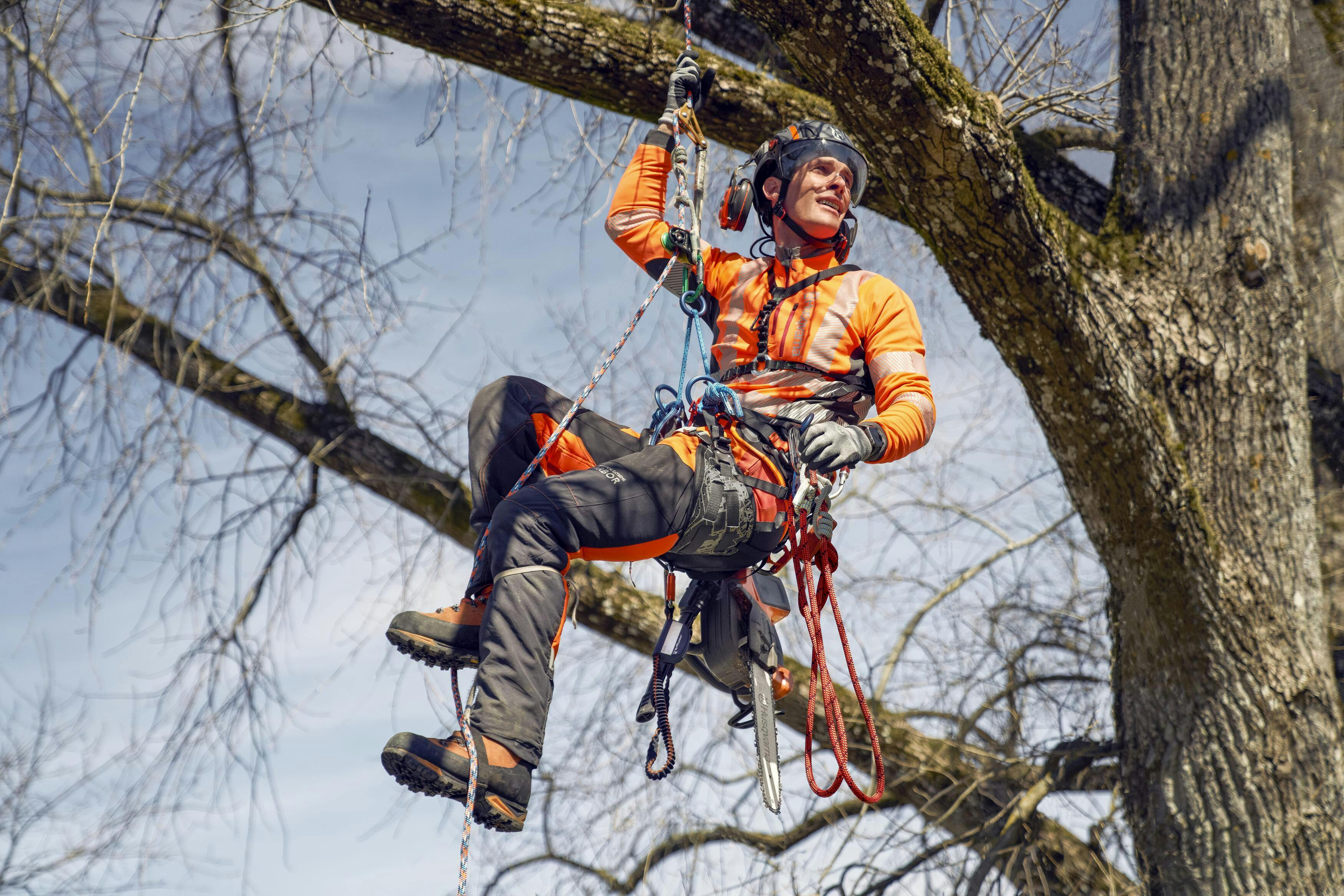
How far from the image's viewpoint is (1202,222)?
430 cm

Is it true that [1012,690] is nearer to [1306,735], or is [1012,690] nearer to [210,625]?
[1306,735]

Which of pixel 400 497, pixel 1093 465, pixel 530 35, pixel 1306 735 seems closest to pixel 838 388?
pixel 1093 465

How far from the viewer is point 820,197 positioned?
320cm

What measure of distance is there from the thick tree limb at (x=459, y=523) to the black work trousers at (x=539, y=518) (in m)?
2.34

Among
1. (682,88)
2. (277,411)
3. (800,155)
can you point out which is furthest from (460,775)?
(277,411)

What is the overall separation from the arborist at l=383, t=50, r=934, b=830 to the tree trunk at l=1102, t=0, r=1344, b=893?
137 cm

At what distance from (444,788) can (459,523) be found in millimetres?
3101

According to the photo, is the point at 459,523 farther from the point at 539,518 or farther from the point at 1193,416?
the point at 1193,416

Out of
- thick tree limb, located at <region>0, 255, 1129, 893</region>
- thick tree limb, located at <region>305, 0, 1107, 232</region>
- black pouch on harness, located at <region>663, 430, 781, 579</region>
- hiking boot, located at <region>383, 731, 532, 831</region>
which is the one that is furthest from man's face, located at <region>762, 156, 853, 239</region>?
thick tree limb, located at <region>0, 255, 1129, 893</region>

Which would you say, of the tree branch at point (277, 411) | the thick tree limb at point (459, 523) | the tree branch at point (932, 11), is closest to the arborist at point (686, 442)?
the tree branch at point (932, 11)

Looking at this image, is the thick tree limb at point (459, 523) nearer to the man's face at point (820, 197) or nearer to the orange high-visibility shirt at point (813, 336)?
the orange high-visibility shirt at point (813, 336)

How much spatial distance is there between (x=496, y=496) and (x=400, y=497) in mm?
2623

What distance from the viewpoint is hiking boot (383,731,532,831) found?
229 cm

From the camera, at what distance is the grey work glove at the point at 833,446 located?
2652 mm
